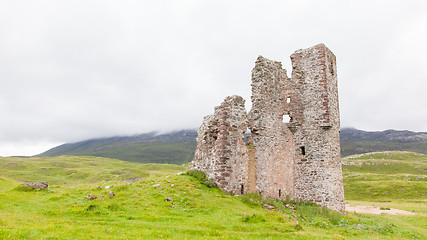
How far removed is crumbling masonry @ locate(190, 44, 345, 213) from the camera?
21109mm

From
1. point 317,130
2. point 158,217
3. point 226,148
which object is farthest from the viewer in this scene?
point 317,130

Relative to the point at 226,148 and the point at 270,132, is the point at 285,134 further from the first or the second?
the point at 226,148

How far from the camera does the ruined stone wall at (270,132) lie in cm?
2275

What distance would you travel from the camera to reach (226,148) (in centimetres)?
2009

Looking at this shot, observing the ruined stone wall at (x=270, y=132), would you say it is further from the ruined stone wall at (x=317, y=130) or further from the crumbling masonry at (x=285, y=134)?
the ruined stone wall at (x=317, y=130)

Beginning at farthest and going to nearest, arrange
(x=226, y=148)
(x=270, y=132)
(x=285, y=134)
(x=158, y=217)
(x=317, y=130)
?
(x=285, y=134), (x=317, y=130), (x=270, y=132), (x=226, y=148), (x=158, y=217)

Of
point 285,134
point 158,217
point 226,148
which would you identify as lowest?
point 158,217

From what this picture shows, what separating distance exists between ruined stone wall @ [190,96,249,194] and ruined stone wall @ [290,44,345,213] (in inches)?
225

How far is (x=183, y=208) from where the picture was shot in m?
15.2

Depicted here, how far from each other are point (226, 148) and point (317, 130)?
8738mm

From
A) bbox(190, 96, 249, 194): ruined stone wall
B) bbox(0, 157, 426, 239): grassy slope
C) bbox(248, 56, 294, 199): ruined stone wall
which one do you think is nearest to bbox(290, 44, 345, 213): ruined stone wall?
bbox(248, 56, 294, 199): ruined stone wall

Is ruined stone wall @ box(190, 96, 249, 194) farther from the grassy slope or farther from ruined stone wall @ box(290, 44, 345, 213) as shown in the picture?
ruined stone wall @ box(290, 44, 345, 213)

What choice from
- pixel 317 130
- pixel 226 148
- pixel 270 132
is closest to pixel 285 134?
pixel 270 132

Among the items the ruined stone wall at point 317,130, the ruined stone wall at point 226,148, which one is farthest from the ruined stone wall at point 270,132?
the ruined stone wall at point 226,148
